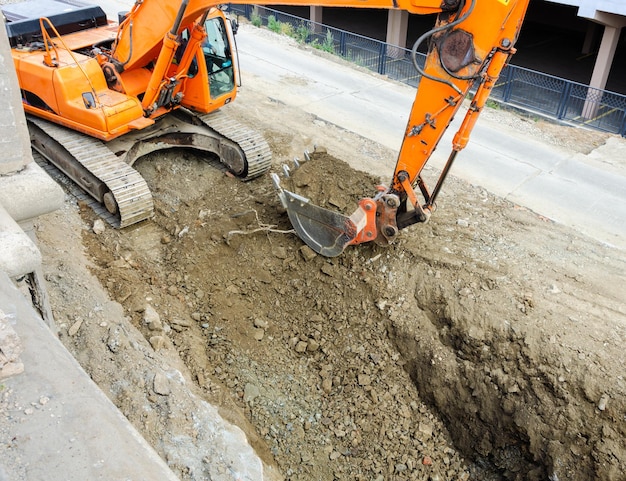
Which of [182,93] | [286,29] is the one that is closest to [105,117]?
[182,93]

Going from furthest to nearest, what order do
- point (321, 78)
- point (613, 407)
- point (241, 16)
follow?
1. point (241, 16)
2. point (321, 78)
3. point (613, 407)

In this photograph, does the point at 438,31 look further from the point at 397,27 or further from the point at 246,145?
the point at 397,27

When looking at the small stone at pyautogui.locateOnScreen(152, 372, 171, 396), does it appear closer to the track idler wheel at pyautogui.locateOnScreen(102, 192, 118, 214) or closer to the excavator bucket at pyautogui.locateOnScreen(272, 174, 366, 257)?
the excavator bucket at pyautogui.locateOnScreen(272, 174, 366, 257)

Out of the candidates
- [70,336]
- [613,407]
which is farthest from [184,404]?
[613,407]

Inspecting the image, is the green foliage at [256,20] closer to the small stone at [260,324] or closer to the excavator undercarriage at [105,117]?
the excavator undercarriage at [105,117]

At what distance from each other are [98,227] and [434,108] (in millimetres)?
4436

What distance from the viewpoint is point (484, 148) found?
11.0 meters

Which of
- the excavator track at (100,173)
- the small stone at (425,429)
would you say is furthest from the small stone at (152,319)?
the small stone at (425,429)

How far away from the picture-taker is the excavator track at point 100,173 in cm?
712

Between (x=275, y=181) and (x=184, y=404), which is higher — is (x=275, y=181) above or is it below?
above

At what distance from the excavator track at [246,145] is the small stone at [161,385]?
3.99m

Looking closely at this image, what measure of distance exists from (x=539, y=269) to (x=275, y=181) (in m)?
3.40

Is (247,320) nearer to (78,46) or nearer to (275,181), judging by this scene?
(275,181)

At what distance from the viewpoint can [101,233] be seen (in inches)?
284
